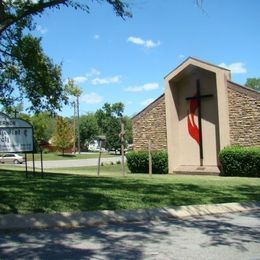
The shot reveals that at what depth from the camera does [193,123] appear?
28547 mm

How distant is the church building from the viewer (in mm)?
26250

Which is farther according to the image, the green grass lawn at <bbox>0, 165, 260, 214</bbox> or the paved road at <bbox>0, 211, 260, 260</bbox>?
the green grass lawn at <bbox>0, 165, 260, 214</bbox>

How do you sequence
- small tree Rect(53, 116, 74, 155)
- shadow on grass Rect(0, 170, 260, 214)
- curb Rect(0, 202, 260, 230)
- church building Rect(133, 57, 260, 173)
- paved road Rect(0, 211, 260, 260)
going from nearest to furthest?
paved road Rect(0, 211, 260, 260)
curb Rect(0, 202, 260, 230)
shadow on grass Rect(0, 170, 260, 214)
church building Rect(133, 57, 260, 173)
small tree Rect(53, 116, 74, 155)

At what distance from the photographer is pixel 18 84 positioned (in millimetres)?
20688

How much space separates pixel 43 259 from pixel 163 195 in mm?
6277

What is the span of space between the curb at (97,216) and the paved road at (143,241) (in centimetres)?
39

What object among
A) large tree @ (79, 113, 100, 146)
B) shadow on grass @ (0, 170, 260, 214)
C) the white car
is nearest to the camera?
shadow on grass @ (0, 170, 260, 214)

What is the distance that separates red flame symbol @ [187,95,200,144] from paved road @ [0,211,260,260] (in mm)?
18660

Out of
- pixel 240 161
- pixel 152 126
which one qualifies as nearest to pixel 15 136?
pixel 240 161

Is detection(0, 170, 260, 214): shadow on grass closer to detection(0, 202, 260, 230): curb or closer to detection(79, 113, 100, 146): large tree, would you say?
detection(0, 202, 260, 230): curb

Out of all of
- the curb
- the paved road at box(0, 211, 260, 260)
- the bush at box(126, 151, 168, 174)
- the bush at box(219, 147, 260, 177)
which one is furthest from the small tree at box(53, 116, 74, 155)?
the paved road at box(0, 211, 260, 260)

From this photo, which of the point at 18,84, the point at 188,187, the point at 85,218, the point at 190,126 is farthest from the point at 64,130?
the point at 85,218

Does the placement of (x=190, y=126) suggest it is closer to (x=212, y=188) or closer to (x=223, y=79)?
(x=223, y=79)

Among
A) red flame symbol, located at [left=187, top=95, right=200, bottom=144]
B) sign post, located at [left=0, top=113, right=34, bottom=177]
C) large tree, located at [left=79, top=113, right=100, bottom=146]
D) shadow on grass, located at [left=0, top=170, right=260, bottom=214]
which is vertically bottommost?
shadow on grass, located at [left=0, top=170, right=260, bottom=214]
